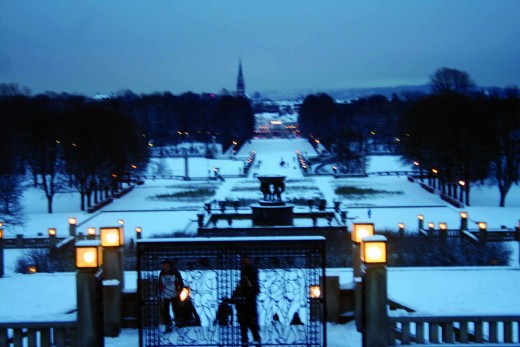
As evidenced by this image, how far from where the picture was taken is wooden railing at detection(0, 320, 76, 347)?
952 cm

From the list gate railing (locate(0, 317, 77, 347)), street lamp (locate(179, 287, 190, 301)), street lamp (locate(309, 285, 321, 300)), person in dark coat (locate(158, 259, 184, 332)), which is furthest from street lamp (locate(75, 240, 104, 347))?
street lamp (locate(309, 285, 321, 300))

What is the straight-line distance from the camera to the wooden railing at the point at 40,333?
375 inches

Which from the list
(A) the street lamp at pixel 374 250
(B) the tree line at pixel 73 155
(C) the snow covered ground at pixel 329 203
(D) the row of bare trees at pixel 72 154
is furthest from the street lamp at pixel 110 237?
(D) the row of bare trees at pixel 72 154

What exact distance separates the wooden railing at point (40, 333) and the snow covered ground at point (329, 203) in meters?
0.19

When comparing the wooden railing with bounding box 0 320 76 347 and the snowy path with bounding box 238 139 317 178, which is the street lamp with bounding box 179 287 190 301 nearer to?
the wooden railing with bounding box 0 320 76 347

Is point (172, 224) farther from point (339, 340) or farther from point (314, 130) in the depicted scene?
point (314, 130)

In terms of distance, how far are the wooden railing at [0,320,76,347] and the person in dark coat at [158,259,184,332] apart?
1.53m

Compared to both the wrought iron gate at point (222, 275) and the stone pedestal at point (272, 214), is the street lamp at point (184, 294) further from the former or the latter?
the stone pedestal at point (272, 214)

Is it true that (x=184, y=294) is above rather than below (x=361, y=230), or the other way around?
below

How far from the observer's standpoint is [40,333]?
31.4ft

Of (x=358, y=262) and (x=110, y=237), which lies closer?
(x=110, y=237)

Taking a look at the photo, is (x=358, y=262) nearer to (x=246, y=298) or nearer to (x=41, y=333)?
(x=246, y=298)

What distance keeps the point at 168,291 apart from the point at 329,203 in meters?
33.2

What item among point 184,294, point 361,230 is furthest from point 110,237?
point 361,230
